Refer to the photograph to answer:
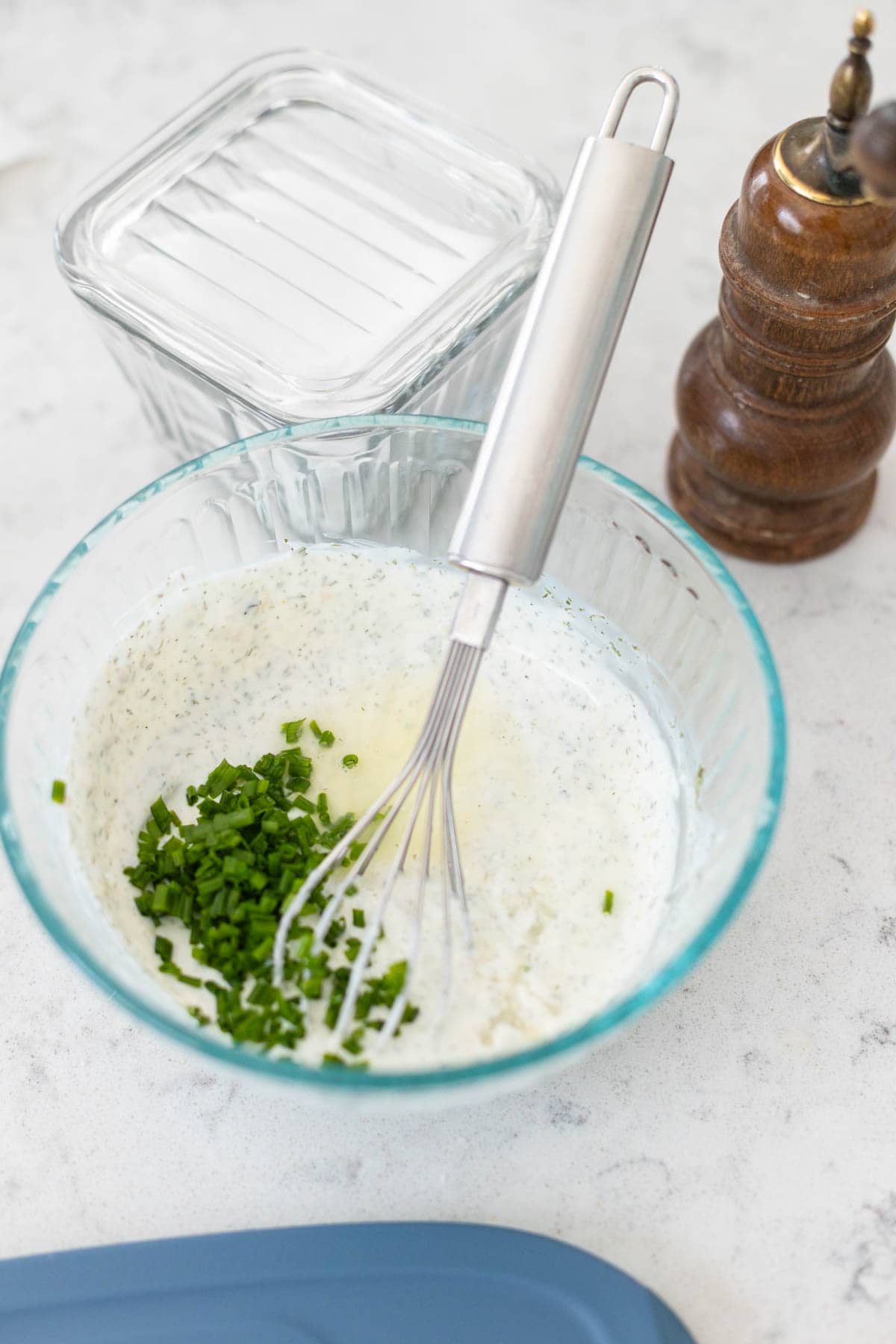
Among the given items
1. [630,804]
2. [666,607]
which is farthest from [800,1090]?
[666,607]

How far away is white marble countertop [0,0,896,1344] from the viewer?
85cm

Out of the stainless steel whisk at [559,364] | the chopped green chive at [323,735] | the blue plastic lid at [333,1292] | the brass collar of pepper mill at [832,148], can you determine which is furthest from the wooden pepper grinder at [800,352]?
the blue plastic lid at [333,1292]

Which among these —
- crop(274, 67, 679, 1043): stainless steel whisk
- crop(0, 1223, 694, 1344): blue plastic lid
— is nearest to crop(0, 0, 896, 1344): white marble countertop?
crop(0, 1223, 694, 1344): blue plastic lid

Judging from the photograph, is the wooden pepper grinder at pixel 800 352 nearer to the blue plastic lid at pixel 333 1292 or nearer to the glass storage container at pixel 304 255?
the glass storage container at pixel 304 255

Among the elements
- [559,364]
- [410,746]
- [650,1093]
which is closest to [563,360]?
[559,364]

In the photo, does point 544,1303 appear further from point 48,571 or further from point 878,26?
point 878,26

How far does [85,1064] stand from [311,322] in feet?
1.75

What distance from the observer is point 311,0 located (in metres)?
1.41

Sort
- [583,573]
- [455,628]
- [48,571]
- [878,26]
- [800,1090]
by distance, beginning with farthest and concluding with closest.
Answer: [878,26], [48,571], [583,573], [800,1090], [455,628]

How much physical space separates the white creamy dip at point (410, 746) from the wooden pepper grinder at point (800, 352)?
16cm

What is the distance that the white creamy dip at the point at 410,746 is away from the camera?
2.79 feet

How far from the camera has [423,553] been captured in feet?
3.42

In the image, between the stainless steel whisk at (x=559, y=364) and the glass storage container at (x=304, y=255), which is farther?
the glass storage container at (x=304, y=255)

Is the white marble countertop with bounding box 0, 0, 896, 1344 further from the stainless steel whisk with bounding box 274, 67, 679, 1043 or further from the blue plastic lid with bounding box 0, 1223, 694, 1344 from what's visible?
the stainless steel whisk with bounding box 274, 67, 679, 1043
